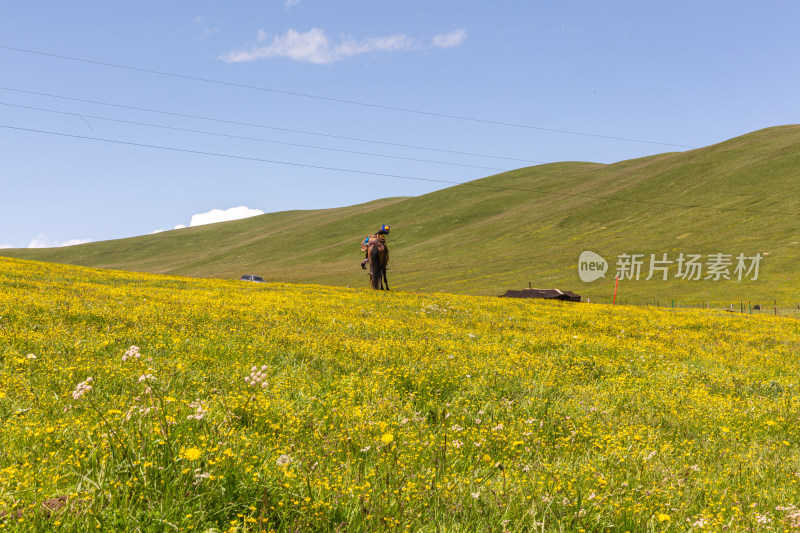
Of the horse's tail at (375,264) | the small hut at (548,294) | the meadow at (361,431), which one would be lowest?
the small hut at (548,294)

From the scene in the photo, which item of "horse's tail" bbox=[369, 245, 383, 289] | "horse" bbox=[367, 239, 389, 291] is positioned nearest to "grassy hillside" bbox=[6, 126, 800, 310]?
"horse" bbox=[367, 239, 389, 291]

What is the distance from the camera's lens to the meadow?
323 centimetres

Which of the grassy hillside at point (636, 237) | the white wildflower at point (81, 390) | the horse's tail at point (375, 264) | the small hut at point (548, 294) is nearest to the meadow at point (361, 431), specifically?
the white wildflower at point (81, 390)

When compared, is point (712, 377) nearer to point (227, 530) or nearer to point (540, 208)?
point (227, 530)

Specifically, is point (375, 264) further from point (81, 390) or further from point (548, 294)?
point (81, 390)

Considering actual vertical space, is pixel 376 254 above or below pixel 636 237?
below

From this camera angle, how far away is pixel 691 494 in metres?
4.51

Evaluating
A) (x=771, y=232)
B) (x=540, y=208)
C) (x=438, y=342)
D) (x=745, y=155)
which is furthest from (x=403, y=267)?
(x=438, y=342)

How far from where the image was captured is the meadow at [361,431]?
3230mm

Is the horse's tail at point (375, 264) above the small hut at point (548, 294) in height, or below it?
above

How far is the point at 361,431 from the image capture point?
16.3 feet

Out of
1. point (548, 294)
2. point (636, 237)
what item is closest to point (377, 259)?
point (548, 294)

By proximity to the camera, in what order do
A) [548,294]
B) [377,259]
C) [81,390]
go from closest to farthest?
[81,390] → [377,259] → [548,294]

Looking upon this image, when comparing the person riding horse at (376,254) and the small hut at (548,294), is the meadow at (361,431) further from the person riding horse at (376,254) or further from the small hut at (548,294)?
the small hut at (548,294)
